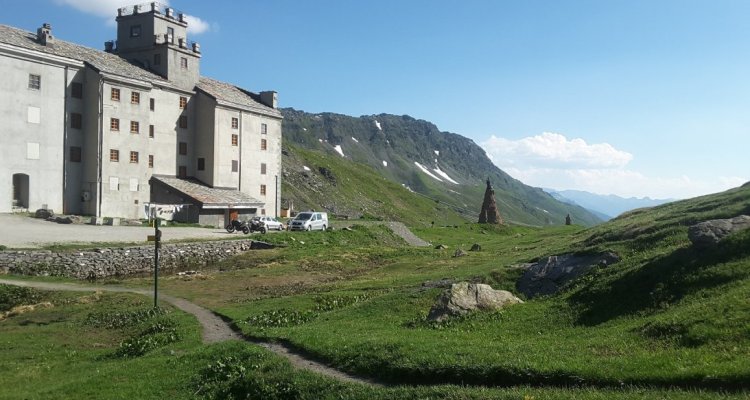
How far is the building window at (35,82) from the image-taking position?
59156 millimetres

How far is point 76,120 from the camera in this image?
2506 inches

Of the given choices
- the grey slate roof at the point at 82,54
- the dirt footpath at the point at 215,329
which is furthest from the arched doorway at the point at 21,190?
the dirt footpath at the point at 215,329

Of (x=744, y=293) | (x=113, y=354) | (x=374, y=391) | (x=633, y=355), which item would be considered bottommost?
(x=113, y=354)

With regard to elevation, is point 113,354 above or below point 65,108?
below

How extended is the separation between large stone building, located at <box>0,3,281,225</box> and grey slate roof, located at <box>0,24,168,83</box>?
0.21 metres

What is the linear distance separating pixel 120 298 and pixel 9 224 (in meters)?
24.4

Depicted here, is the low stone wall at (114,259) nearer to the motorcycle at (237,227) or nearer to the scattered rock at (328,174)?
the motorcycle at (237,227)

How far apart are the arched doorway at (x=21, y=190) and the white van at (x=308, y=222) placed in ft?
91.4

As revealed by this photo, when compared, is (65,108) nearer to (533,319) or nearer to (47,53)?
(47,53)

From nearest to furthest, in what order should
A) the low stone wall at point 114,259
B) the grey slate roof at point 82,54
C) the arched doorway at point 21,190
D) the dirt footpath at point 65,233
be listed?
the low stone wall at point 114,259
the dirt footpath at point 65,233
the arched doorway at point 21,190
the grey slate roof at point 82,54

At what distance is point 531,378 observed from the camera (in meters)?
12.6

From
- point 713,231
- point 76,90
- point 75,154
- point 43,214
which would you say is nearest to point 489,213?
point 75,154

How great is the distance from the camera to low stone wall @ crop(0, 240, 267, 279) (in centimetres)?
4156

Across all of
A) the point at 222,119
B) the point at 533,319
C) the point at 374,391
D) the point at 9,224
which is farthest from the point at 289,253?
the point at 374,391
